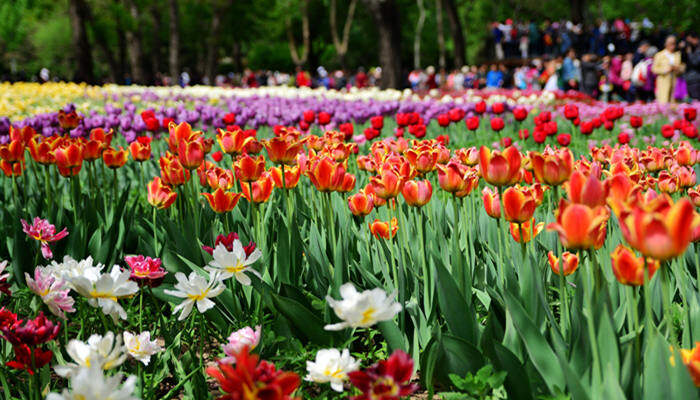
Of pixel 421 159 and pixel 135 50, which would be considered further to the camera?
pixel 135 50

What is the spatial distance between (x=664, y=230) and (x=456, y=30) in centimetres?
2670

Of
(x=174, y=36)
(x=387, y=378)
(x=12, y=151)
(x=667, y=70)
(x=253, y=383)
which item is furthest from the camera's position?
(x=174, y=36)

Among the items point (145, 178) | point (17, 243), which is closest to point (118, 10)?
point (145, 178)

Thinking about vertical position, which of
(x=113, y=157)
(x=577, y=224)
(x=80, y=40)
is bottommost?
(x=577, y=224)

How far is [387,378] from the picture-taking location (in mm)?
1241

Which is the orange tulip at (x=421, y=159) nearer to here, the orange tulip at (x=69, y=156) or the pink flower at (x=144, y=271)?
the pink flower at (x=144, y=271)

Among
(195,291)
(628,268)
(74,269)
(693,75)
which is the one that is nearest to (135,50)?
(693,75)

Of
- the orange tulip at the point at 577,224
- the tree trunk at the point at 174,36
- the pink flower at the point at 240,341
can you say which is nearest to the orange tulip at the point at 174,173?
the pink flower at the point at 240,341

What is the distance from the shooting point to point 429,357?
6.31 ft

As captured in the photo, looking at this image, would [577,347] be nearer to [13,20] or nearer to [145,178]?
[145,178]

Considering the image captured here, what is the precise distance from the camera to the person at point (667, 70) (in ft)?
46.2

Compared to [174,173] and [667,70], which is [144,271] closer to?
[174,173]

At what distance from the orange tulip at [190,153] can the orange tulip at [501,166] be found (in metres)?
1.32

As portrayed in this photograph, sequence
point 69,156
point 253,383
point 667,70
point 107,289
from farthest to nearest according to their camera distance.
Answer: point 667,70
point 69,156
point 107,289
point 253,383
